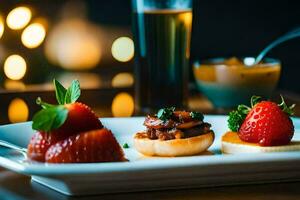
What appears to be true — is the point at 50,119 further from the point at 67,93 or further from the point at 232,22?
the point at 232,22

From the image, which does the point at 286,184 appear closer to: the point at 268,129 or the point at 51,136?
the point at 268,129

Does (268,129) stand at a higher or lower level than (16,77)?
higher

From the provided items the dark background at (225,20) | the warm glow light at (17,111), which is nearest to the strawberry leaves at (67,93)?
the warm glow light at (17,111)

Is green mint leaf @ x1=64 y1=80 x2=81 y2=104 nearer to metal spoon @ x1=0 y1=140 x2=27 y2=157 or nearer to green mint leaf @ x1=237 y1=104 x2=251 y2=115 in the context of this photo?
metal spoon @ x1=0 y1=140 x2=27 y2=157

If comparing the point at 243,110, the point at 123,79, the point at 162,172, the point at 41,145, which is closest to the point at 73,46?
the point at 123,79

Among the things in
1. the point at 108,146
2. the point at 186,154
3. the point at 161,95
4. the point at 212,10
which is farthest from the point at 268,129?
the point at 212,10

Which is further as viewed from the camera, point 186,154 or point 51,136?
point 186,154

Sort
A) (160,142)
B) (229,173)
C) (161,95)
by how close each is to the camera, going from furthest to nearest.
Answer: (161,95) < (160,142) < (229,173)
